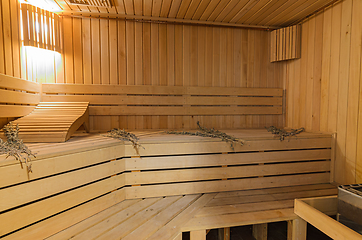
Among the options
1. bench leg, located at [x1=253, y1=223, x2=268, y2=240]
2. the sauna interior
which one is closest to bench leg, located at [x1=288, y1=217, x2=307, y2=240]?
the sauna interior

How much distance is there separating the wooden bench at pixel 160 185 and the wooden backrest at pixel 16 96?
629 mm

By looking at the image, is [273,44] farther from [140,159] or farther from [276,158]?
[140,159]

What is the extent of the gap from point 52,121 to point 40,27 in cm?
127

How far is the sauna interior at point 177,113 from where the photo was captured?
1618 mm

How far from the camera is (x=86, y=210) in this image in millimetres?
1735

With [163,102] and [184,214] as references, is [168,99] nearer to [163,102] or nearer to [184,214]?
[163,102]

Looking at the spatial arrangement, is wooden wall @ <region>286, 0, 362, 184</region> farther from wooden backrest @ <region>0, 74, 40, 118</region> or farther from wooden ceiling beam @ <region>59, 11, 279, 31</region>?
wooden backrest @ <region>0, 74, 40, 118</region>

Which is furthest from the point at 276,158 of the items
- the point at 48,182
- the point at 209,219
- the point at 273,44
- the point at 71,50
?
the point at 71,50

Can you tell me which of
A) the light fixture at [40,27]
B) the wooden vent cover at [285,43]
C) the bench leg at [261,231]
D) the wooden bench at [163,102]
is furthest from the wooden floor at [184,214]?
the light fixture at [40,27]

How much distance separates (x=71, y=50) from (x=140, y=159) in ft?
6.24

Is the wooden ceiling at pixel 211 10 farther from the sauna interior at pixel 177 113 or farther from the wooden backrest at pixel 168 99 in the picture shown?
the wooden backrest at pixel 168 99

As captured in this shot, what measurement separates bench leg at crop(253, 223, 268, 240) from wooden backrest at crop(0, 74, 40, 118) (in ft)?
9.05

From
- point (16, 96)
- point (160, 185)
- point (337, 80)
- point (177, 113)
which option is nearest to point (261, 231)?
point (160, 185)

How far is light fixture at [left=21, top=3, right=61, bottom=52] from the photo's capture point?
2.40 metres
